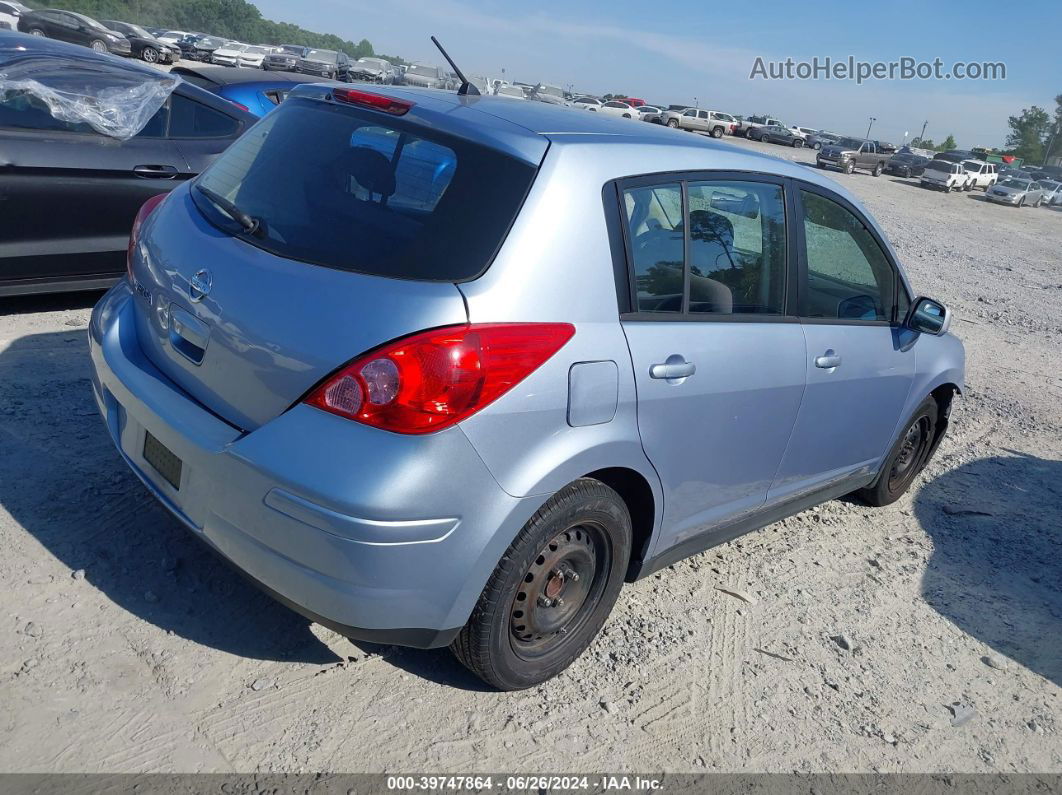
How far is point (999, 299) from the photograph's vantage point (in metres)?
12.7

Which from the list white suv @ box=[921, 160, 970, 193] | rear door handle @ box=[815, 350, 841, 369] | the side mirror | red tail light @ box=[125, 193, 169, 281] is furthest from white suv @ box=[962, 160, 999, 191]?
red tail light @ box=[125, 193, 169, 281]

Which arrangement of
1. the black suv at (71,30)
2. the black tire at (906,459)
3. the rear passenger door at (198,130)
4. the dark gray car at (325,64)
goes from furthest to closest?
the dark gray car at (325,64)
the black suv at (71,30)
the rear passenger door at (198,130)
the black tire at (906,459)

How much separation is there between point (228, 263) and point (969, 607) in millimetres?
3590

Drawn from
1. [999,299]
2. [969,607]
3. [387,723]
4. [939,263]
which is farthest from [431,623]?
[939,263]

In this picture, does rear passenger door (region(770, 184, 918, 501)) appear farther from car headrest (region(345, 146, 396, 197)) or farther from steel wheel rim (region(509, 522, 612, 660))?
car headrest (region(345, 146, 396, 197))

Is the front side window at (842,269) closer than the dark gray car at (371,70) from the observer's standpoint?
Yes

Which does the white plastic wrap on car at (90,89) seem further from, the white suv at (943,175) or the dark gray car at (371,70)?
the white suv at (943,175)

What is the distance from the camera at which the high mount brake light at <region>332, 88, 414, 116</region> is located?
3131 millimetres

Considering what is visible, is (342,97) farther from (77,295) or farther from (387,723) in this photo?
(77,295)

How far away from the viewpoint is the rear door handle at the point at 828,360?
150 inches

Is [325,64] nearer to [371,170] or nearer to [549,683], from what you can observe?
[371,170]

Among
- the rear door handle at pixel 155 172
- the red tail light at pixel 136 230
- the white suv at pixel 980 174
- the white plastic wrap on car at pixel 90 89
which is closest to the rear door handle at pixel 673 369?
the red tail light at pixel 136 230

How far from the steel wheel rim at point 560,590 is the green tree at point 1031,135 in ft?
453

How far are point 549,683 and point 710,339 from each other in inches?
52.7
